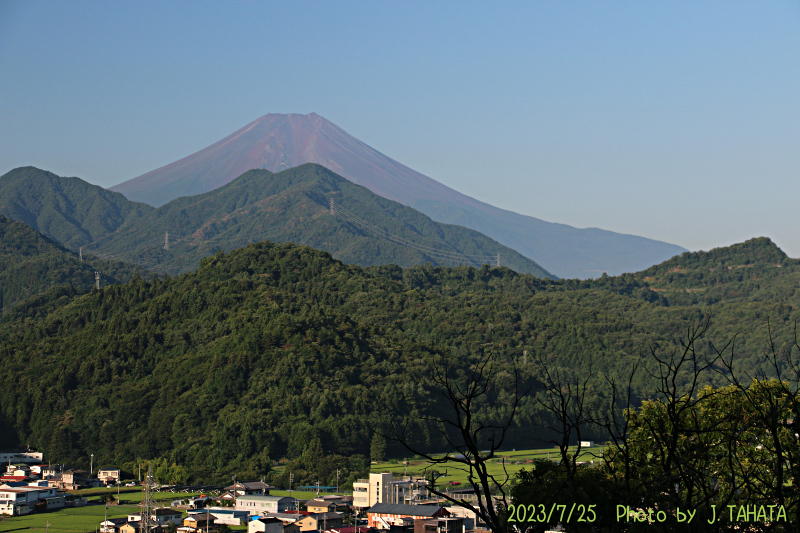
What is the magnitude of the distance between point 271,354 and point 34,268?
68.4 meters

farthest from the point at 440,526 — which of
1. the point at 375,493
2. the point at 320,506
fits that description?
the point at 375,493

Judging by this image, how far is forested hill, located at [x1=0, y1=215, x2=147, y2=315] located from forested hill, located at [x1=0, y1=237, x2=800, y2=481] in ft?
85.0

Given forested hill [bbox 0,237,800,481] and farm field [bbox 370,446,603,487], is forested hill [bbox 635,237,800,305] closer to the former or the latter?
forested hill [bbox 0,237,800,481]

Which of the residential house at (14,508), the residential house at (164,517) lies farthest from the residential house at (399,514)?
the residential house at (14,508)

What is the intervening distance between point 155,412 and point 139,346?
13226 millimetres

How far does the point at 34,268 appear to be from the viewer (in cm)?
12244

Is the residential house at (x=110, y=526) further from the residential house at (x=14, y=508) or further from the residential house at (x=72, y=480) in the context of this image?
the residential house at (x=72, y=480)

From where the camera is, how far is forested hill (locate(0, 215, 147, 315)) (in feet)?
392

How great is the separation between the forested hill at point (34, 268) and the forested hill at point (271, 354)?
85.0 ft

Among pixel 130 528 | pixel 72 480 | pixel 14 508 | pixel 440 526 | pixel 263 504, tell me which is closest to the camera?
pixel 440 526

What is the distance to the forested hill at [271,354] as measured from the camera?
186 feet

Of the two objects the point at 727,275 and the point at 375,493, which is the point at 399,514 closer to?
the point at 375,493

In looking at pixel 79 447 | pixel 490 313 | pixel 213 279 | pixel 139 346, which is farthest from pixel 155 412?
pixel 490 313

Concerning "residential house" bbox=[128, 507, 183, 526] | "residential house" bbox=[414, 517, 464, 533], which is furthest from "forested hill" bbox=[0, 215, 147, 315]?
"residential house" bbox=[414, 517, 464, 533]
